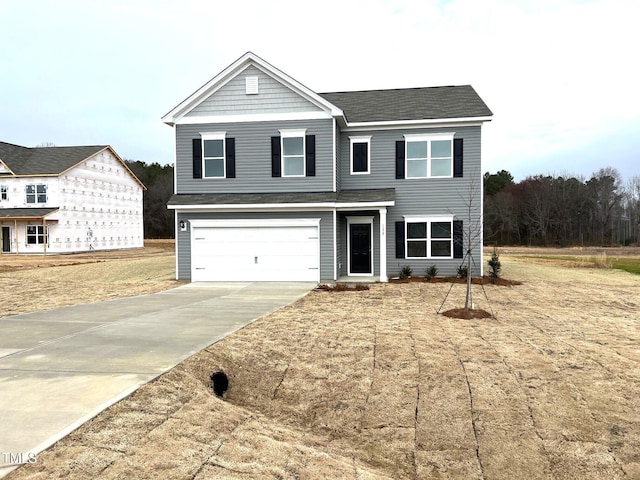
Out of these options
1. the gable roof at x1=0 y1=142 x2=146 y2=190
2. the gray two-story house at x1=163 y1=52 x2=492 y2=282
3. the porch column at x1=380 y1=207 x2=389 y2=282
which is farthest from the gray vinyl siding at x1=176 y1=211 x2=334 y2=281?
the gable roof at x1=0 y1=142 x2=146 y2=190

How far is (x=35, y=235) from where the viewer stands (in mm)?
35531

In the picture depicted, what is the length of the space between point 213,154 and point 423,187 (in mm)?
8196

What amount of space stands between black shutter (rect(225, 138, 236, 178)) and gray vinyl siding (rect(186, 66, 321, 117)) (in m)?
1.09

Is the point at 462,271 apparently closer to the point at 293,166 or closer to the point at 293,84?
the point at 293,166

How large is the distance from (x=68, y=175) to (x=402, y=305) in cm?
3295

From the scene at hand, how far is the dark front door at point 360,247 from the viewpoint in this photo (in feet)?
61.5

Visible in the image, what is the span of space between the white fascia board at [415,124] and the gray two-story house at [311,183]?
0.04 meters

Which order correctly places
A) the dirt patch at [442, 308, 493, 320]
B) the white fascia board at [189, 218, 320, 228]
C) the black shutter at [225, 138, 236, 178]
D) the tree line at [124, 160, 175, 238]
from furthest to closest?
the tree line at [124, 160, 175, 238] → the black shutter at [225, 138, 236, 178] → the white fascia board at [189, 218, 320, 228] → the dirt patch at [442, 308, 493, 320]

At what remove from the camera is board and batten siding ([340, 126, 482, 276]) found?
1797cm

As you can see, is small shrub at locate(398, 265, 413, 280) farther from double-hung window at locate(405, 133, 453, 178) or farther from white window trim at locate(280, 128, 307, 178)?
white window trim at locate(280, 128, 307, 178)

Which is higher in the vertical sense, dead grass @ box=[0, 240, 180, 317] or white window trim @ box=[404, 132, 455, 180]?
Answer: white window trim @ box=[404, 132, 455, 180]

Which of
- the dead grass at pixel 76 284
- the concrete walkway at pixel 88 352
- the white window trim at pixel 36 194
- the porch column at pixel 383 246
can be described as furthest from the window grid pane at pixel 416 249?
the white window trim at pixel 36 194

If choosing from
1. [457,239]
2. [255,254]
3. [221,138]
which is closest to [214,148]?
[221,138]

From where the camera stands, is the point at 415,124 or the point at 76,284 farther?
the point at 415,124
